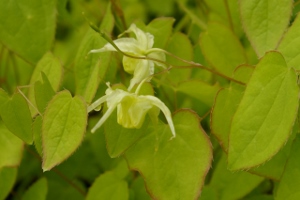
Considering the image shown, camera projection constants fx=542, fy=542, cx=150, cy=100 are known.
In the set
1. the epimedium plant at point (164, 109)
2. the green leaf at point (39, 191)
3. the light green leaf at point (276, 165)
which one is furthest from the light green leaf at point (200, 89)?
the green leaf at point (39, 191)

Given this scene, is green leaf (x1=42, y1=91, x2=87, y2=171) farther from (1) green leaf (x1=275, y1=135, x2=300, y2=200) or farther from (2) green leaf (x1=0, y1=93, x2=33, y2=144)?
(1) green leaf (x1=275, y1=135, x2=300, y2=200)

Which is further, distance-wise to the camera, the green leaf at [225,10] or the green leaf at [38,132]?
the green leaf at [225,10]

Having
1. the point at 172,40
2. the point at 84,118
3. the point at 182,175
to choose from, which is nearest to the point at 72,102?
the point at 84,118

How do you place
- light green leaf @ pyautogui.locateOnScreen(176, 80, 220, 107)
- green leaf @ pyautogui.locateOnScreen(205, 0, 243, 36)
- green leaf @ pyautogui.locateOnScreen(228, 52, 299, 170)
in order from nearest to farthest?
green leaf @ pyautogui.locateOnScreen(228, 52, 299, 170)
light green leaf @ pyautogui.locateOnScreen(176, 80, 220, 107)
green leaf @ pyautogui.locateOnScreen(205, 0, 243, 36)

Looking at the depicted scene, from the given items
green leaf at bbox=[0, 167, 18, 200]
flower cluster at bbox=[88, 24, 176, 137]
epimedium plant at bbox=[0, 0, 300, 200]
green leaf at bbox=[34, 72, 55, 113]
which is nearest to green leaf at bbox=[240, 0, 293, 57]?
epimedium plant at bbox=[0, 0, 300, 200]

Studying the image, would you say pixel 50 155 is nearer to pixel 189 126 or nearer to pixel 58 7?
pixel 189 126

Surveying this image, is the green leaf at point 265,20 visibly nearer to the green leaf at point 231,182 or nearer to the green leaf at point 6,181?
the green leaf at point 231,182
